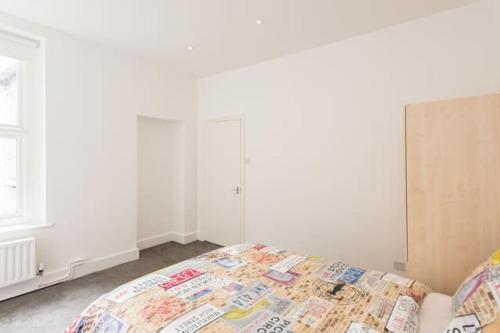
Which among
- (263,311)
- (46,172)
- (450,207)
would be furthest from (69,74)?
(450,207)

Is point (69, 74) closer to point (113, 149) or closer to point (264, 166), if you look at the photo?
point (113, 149)

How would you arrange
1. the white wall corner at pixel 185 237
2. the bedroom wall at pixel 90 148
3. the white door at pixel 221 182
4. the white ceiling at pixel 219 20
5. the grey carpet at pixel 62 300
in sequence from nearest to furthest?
the grey carpet at pixel 62 300
the white ceiling at pixel 219 20
the bedroom wall at pixel 90 148
the white door at pixel 221 182
the white wall corner at pixel 185 237

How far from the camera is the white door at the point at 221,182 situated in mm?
4043

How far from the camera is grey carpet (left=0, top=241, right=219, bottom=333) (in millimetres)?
2180

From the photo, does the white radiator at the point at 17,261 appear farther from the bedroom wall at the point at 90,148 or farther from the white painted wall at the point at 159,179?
the white painted wall at the point at 159,179

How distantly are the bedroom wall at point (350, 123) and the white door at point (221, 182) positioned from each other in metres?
0.24

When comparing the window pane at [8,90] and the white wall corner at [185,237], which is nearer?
the window pane at [8,90]

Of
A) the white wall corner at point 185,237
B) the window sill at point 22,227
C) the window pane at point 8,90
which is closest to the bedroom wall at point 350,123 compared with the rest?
the white wall corner at point 185,237

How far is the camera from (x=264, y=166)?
3723 millimetres

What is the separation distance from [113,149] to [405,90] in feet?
11.2

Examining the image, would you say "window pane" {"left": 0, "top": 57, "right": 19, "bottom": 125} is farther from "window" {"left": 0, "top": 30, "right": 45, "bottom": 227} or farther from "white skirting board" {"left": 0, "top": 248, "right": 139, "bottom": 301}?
"white skirting board" {"left": 0, "top": 248, "right": 139, "bottom": 301}

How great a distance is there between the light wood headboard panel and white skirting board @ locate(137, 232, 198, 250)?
3298 mm

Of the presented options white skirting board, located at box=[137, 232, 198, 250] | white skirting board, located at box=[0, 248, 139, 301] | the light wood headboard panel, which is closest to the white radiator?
white skirting board, located at box=[0, 248, 139, 301]

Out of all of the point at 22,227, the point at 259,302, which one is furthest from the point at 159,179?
the point at 259,302
